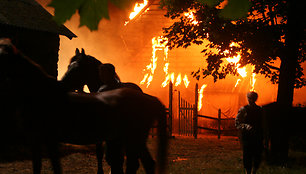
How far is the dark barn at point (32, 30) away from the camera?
44.7ft

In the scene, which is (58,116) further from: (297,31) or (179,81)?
(179,81)

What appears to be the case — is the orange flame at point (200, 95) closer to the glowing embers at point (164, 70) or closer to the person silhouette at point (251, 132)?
the glowing embers at point (164, 70)

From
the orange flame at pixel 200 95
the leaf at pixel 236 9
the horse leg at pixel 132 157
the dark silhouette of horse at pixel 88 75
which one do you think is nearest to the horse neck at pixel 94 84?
the dark silhouette of horse at pixel 88 75

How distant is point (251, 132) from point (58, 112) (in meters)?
4.29

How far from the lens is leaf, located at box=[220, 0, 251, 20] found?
2229 millimetres

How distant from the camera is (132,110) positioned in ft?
16.5

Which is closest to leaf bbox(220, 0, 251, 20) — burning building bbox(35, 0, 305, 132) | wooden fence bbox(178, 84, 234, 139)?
wooden fence bbox(178, 84, 234, 139)

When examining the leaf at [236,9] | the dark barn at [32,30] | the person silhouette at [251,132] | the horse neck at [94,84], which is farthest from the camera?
the dark barn at [32,30]

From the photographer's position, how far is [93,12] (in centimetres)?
215

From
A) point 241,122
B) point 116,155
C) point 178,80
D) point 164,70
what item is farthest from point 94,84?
point 164,70

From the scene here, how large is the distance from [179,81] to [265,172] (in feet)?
61.4

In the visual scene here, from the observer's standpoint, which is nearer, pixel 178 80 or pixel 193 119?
pixel 193 119

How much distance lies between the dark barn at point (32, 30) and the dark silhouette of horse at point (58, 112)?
9.20 m

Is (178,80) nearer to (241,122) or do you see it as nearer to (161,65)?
(161,65)
